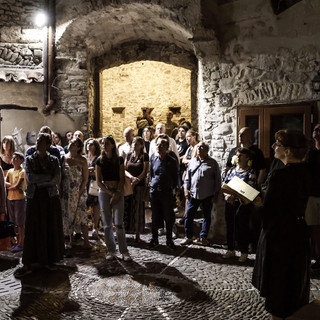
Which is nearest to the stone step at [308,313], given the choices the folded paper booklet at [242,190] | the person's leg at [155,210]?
the folded paper booklet at [242,190]

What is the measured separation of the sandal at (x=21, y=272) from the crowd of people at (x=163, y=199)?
2 centimetres

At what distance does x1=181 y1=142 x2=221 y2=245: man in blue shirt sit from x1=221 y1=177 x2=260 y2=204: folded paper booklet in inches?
63.1

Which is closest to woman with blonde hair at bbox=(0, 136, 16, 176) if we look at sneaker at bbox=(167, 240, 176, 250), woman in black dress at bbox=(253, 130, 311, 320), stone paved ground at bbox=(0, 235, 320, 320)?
stone paved ground at bbox=(0, 235, 320, 320)

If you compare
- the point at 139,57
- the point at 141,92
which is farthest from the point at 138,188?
the point at 141,92

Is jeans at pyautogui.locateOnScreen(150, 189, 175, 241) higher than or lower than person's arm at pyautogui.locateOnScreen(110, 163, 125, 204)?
lower

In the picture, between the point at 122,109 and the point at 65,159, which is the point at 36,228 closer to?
the point at 65,159

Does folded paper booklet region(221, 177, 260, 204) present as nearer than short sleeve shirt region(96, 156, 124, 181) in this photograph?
Yes

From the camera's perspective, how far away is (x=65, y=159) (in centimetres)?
579

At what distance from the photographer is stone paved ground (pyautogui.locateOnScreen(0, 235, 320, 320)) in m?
3.79

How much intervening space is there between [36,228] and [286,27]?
17.5ft

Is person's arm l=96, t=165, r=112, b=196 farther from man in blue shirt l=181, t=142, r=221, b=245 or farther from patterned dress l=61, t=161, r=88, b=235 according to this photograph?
man in blue shirt l=181, t=142, r=221, b=245

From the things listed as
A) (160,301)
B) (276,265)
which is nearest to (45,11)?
(160,301)

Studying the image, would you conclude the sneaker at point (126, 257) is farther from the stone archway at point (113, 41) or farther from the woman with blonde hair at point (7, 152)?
the stone archway at point (113, 41)

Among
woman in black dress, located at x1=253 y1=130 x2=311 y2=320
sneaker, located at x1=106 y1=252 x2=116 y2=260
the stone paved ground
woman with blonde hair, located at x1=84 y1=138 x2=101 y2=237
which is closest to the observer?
woman in black dress, located at x1=253 y1=130 x2=311 y2=320
